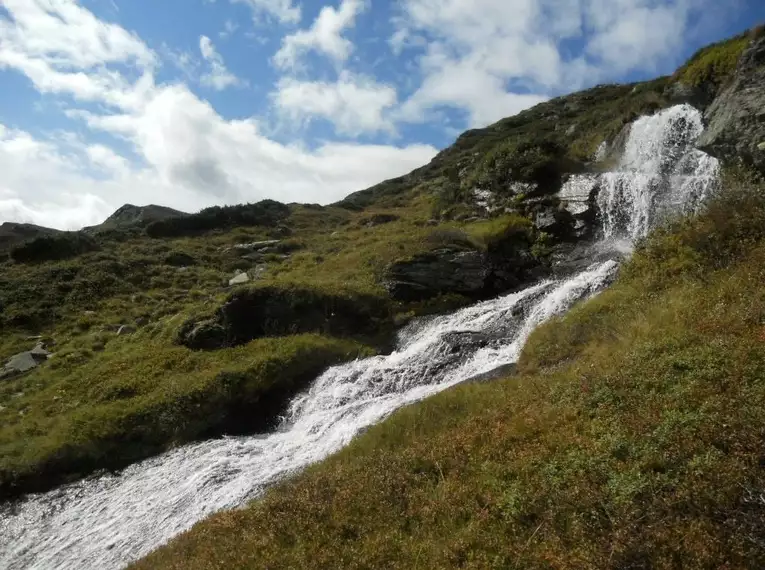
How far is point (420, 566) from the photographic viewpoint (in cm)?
756

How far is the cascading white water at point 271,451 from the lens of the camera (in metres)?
13.6

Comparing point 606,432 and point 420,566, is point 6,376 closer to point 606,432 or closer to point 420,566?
point 420,566

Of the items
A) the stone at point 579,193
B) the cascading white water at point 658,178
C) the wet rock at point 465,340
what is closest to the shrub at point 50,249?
the wet rock at point 465,340

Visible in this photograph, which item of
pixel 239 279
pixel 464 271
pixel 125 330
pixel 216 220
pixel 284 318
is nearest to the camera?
pixel 284 318

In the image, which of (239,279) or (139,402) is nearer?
(139,402)

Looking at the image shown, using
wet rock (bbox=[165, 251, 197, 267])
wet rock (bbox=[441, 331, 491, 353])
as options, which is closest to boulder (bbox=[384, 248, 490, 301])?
wet rock (bbox=[441, 331, 491, 353])

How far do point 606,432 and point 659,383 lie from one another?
170 cm

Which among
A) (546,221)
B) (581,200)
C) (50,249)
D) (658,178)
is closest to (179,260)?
(50,249)

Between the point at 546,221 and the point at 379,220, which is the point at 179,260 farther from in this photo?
the point at 546,221

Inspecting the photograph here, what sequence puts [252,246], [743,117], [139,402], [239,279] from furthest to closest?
[252,246] < [239,279] < [139,402] < [743,117]

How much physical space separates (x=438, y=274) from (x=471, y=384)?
13995 mm

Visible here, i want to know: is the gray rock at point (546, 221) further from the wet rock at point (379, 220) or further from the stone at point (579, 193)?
the wet rock at point (379, 220)

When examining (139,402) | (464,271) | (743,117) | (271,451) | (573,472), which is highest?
(743,117)

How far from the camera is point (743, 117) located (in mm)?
19625
